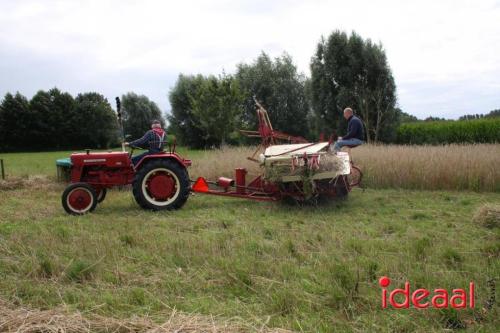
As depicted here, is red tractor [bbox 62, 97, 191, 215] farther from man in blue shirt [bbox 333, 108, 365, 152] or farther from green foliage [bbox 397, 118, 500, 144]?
green foliage [bbox 397, 118, 500, 144]

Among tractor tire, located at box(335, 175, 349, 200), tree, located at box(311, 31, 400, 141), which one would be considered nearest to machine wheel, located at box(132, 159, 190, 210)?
tractor tire, located at box(335, 175, 349, 200)

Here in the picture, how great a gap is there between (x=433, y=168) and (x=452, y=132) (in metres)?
17.3

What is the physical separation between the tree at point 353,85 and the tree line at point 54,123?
2260 cm

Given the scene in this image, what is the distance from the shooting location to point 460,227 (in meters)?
5.63

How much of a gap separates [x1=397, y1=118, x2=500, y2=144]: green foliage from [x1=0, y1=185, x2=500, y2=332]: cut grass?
1807 cm

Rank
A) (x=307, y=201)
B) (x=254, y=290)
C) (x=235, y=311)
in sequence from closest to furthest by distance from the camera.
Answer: (x=235, y=311) < (x=254, y=290) < (x=307, y=201)


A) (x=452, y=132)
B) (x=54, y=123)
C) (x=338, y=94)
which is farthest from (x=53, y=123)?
(x=452, y=132)

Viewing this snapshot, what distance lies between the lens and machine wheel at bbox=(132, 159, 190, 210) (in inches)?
291

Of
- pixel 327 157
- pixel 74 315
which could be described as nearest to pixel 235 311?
pixel 74 315

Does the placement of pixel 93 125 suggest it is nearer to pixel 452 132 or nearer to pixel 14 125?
pixel 14 125

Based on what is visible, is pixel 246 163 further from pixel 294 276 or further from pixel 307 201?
pixel 294 276

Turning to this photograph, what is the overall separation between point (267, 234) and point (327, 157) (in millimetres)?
1973

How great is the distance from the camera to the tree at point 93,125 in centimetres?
4531

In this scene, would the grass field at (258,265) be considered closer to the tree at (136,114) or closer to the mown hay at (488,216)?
the mown hay at (488,216)
